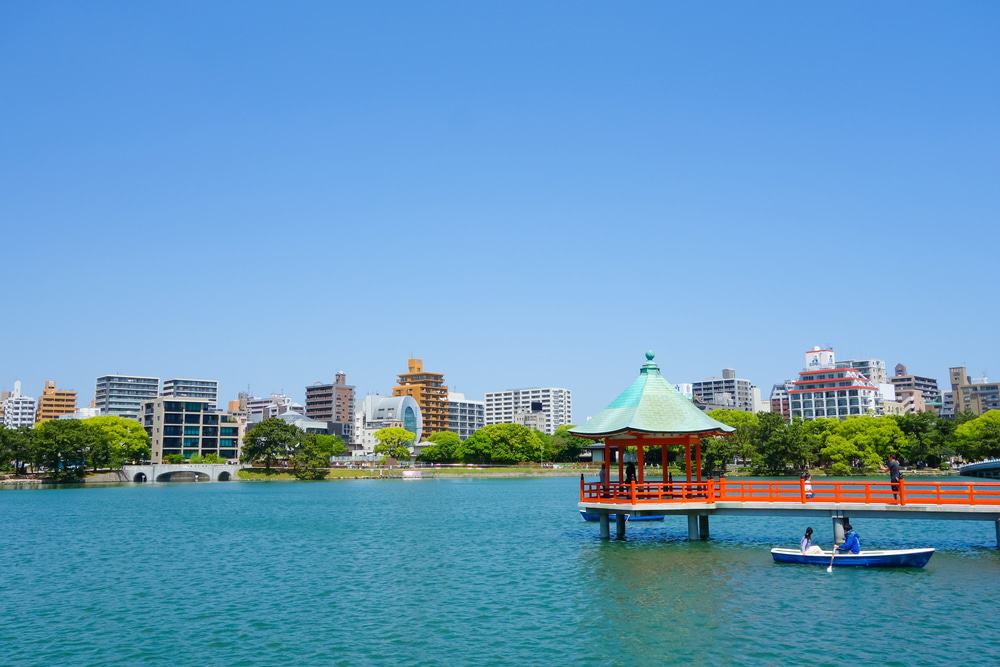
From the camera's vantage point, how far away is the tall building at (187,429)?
557ft

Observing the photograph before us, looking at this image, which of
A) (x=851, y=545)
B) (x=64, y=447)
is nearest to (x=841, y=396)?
(x=64, y=447)

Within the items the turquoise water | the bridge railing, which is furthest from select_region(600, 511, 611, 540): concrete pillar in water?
the bridge railing

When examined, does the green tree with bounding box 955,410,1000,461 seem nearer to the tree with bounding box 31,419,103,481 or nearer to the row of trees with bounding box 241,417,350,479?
the row of trees with bounding box 241,417,350,479

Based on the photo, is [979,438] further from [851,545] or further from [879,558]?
[879,558]

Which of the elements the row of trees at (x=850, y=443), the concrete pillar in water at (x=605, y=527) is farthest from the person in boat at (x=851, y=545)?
the row of trees at (x=850, y=443)

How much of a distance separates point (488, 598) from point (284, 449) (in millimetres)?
111445

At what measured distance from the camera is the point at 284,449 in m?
135

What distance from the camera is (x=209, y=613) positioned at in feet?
92.9

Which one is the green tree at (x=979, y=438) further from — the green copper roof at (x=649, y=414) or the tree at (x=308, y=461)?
the tree at (x=308, y=461)

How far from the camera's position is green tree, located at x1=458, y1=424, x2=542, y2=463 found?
173 meters

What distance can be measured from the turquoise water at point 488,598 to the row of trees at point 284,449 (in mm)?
80523

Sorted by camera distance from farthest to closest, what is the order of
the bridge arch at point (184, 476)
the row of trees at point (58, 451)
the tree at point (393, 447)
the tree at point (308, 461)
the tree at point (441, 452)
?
the tree at point (441, 452)
the tree at point (393, 447)
the bridge arch at point (184, 476)
the tree at point (308, 461)
the row of trees at point (58, 451)

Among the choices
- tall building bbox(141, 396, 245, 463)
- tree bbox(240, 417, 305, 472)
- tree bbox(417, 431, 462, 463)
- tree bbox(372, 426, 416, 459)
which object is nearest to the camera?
tree bbox(240, 417, 305, 472)

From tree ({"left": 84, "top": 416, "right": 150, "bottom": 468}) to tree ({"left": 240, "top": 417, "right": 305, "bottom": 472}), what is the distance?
66.1 ft
